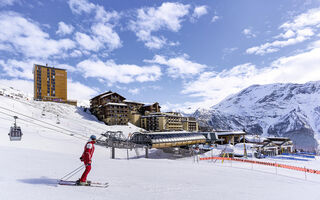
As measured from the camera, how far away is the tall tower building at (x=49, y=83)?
7964cm

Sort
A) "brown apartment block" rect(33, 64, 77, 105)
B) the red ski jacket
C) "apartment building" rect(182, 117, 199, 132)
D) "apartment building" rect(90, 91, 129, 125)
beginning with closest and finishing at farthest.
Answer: the red ski jacket
"apartment building" rect(90, 91, 129, 125)
"brown apartment block" rect(33, 64, 77, 105)
"apartment building" rect(182, 117, 199, 132)

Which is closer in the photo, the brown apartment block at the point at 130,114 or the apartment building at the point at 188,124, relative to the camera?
the brown apartment block at the point at 130,114

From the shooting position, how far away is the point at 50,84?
8288 cm

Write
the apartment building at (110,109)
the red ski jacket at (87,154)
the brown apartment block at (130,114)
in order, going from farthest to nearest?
the brown apartment block at (130,114) → the apartment building at (110,109) → the red ski jacket at (87,154)

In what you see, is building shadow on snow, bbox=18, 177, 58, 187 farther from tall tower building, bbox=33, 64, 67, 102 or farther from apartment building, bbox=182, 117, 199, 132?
apartment building, bbox=182, 117, 199, 132

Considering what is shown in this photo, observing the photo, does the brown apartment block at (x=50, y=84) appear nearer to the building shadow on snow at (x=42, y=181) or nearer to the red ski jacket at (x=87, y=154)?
the building shadow on snow at (x=42, y=181)

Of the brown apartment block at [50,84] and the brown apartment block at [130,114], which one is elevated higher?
the brown apartment block at [50,84]

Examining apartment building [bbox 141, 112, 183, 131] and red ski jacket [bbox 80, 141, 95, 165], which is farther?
apartment building [bbox 141, 112, 183, 131]

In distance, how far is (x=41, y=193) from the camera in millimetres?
4961

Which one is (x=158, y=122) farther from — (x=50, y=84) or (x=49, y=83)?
(x=49, y=83)

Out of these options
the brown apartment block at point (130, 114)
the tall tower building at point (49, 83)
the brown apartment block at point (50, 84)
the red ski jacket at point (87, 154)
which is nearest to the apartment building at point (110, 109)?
the brown apartment block at point (130, 114)

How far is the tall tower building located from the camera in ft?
261

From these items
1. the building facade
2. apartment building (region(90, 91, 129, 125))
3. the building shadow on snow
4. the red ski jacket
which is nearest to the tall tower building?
apartment building (region(90, 91, 129, 125))

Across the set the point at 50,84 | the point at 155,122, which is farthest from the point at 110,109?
the point at 50,84
